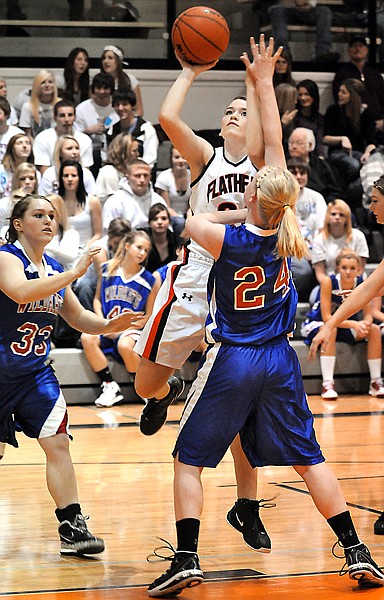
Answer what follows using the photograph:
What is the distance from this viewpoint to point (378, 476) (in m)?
5.74

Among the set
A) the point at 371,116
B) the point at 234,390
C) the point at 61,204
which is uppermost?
the point at 371,116

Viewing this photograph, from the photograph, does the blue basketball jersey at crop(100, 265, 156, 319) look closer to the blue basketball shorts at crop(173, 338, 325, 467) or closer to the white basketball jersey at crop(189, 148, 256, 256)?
the white basketball jersey at crop(189, 148, 256, 256)

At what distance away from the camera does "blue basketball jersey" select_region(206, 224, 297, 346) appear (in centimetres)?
370

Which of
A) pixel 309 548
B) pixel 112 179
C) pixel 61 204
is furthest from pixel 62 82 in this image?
pixel 309 548

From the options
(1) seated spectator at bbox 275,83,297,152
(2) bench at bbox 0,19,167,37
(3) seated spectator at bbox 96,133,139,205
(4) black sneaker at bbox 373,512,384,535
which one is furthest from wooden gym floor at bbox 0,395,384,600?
(2) bench at bbox 0,19,167,37

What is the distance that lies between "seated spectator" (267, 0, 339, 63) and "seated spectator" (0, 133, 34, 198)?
425 centimetres

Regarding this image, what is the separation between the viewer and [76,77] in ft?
36.8

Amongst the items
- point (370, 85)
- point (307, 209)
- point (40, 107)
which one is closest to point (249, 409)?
point (307, 209)

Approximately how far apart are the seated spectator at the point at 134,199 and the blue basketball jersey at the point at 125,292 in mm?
878

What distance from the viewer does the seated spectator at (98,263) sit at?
9.06m

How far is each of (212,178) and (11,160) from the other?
5429 millimetres

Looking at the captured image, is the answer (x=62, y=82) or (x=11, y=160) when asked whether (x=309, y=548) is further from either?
(x=62, y=82)

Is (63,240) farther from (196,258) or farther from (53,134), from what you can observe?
(196,258)

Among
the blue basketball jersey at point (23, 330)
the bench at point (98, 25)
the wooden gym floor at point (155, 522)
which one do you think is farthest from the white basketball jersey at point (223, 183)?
the bench at point (98, 25)
